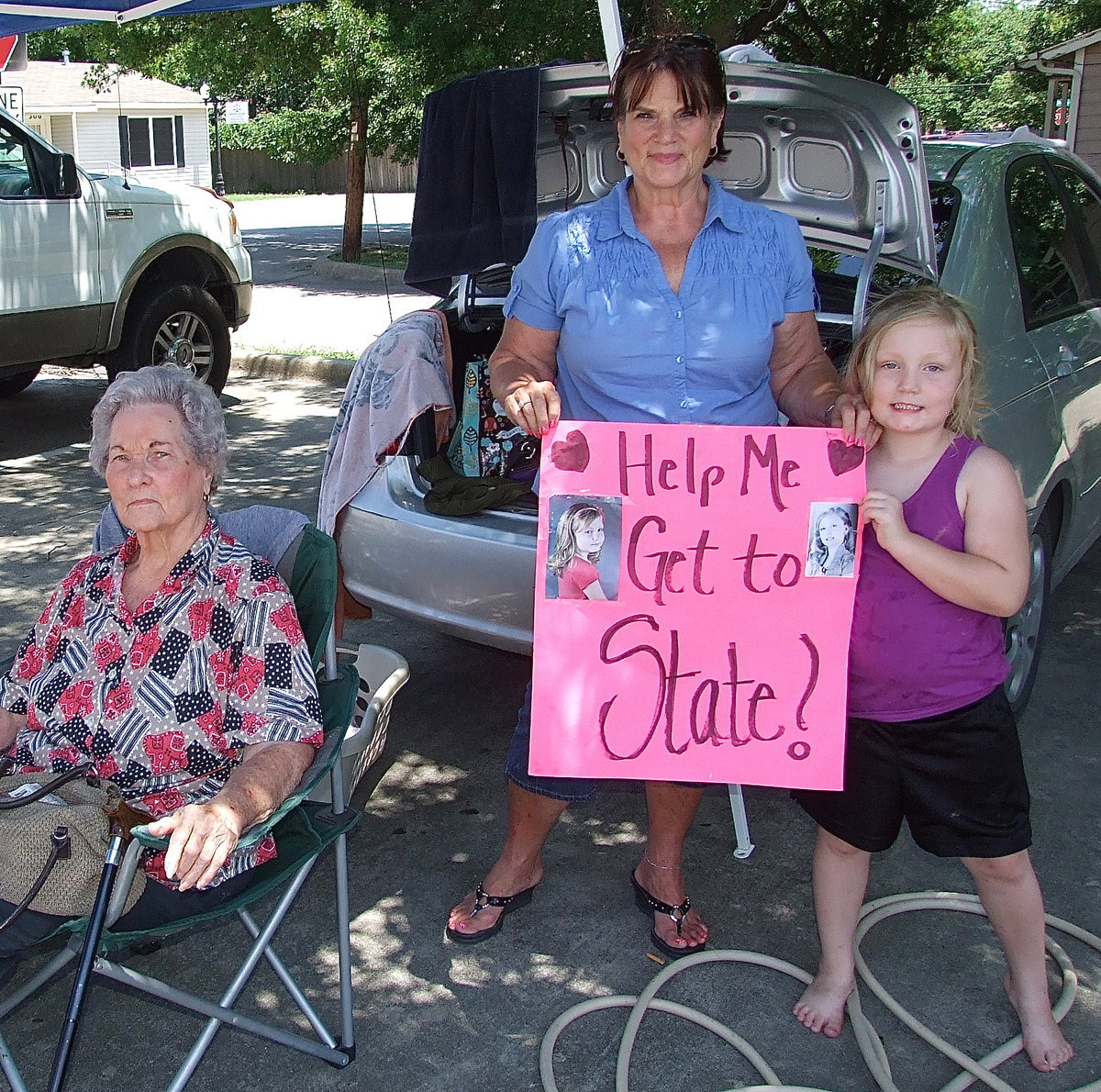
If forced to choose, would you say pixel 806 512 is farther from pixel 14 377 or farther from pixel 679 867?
pixel 14 377

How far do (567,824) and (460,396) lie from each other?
4.82 feet

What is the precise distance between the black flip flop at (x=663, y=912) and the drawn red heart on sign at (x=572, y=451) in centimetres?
115

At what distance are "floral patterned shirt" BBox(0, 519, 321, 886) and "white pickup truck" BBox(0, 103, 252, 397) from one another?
5.32 m

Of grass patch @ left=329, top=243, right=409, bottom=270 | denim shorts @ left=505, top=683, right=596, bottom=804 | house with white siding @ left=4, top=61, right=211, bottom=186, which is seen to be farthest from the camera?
house with white siding @ left=4, top=61, right=211, bottom=186

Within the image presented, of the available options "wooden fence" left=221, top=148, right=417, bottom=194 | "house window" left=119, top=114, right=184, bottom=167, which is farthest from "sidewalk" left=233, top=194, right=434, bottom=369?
"house window" left=119, top=114, right=184, bottom=167

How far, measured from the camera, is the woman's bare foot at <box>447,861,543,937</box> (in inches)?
116

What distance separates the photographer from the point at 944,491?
7.61ft

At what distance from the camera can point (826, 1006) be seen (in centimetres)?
263

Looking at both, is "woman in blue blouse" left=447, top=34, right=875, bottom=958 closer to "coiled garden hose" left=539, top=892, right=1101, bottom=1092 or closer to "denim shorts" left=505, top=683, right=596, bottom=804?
"denim shorts" left=505, top=683, right=596, bottom=804

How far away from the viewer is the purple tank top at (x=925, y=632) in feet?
7.64

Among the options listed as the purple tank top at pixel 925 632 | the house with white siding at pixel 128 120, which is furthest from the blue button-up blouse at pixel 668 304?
the house with white siding at pixel 128 120

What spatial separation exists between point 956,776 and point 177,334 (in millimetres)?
6883

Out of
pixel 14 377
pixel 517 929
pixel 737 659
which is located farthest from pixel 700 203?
pixel 14 377

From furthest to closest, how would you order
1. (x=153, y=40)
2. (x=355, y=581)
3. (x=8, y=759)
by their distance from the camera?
1. (x=153, y=40)
2. (x=355, y=581)
3. (x=8, y=759)
